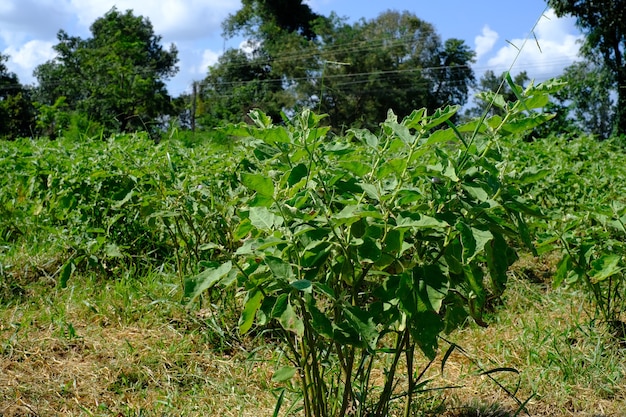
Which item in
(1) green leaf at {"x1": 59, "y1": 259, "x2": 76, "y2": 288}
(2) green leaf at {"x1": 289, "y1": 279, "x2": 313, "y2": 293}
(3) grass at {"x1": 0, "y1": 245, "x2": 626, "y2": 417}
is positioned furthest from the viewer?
(1) green leaf at {"x1": 59, "y1": 259, "x2": 76, "y2": 288}

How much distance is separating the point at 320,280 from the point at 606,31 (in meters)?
26.5

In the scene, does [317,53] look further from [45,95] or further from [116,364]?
[116,364]

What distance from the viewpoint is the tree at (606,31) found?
24.6 m

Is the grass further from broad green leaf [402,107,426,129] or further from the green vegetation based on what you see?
broad green leaf [402,107,426,129]

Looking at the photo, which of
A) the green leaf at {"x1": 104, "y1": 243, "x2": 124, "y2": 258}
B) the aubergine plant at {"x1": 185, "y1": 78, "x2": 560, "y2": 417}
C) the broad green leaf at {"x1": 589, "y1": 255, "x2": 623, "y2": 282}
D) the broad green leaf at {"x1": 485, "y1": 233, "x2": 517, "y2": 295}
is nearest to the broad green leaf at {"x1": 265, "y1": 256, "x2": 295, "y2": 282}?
the aubergine plant at {"x1": 185, "y1": 78, "x2": 560, "y2": 417}

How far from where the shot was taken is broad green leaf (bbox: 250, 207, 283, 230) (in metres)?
1.64

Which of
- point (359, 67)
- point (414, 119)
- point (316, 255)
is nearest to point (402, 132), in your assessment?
point (414, 119)

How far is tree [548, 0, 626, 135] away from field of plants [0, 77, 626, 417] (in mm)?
22356

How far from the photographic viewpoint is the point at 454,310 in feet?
5.73

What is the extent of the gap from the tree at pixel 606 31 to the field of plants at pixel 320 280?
22356 mm

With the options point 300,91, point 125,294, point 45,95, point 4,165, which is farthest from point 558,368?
point 45,95

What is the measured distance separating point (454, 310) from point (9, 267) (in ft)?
9.33

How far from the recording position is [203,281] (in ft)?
4.97

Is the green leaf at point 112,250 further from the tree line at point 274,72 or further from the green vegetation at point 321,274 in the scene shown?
the tree line at point 274,72
